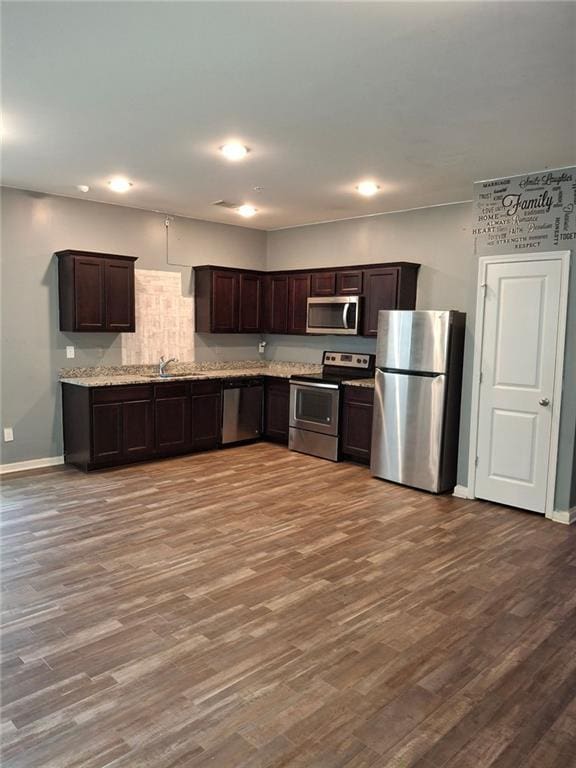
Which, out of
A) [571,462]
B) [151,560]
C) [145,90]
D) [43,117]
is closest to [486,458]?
[571,462]

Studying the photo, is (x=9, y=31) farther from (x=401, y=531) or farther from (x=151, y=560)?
(x=401, y=531)

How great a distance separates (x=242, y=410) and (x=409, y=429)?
7.52ft

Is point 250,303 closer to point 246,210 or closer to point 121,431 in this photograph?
point 246,210

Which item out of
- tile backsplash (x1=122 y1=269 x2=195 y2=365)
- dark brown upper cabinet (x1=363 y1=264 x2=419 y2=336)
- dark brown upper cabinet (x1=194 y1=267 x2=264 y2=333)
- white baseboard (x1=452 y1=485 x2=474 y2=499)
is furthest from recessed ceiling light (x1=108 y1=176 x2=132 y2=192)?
white baseboard (x1=452 y1=485 x2=474 y2=499)

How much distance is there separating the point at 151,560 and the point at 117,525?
0.68m

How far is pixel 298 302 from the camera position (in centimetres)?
690

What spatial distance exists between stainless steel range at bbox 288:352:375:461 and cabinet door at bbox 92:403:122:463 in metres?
2.00

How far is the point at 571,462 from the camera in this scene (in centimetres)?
425

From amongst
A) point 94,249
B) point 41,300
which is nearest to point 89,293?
point 41,300

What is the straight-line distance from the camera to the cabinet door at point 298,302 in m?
6.81

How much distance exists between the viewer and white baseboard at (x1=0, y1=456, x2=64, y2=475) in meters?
5.32

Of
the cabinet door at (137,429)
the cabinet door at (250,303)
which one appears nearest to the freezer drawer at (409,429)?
the cabinet door at (137,429)

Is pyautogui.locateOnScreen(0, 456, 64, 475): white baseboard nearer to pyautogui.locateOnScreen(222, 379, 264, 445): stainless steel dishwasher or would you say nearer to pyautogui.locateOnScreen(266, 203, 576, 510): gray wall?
pyautogui.locateOnScreen(222, 379, 264, 445): stainless steel dishwasher

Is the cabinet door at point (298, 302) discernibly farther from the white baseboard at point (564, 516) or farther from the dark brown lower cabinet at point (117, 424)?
the white baseboard at point (564, 516)
